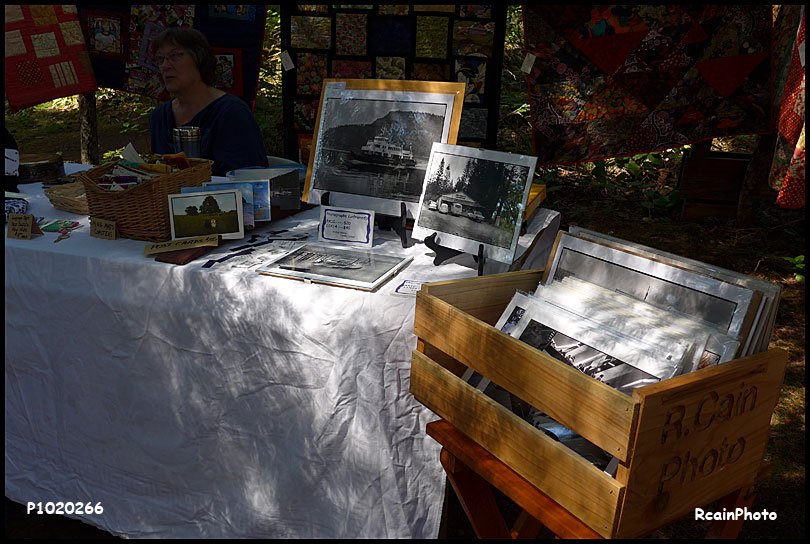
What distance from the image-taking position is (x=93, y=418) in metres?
1.74

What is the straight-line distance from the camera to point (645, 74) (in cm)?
372

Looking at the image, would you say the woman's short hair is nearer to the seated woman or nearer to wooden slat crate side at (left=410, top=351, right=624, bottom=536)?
the seated woman

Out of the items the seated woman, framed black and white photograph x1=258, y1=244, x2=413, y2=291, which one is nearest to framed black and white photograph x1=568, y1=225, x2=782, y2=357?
framed black and white photograph x1=258, y1=244, x2=413, y2=291

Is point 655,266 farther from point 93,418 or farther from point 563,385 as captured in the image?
point 93,418

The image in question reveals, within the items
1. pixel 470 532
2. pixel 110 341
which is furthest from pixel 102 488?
pixel 470 532

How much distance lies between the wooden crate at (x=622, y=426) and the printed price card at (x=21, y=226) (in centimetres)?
130

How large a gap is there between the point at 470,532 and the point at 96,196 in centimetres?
153

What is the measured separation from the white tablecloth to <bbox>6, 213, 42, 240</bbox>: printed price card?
0.04 metres

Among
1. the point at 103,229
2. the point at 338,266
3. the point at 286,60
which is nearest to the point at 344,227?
the point at 338,266

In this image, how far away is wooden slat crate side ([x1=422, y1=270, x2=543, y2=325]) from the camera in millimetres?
1370

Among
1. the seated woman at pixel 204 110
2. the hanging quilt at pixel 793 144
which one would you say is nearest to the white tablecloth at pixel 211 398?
the seated woman at pixel 204 110

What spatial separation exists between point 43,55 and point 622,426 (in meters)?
4.39

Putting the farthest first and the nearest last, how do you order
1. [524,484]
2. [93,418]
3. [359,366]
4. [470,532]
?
1. [470,532]
2. [93,418]
3. [359,366]
4. [524,484]

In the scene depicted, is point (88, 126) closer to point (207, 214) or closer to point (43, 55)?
point (43, 55)
